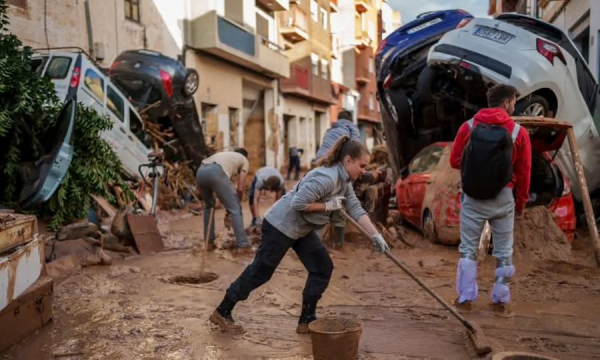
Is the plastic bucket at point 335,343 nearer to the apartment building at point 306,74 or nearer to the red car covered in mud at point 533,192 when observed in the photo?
the red car covered in mud at point 533,192

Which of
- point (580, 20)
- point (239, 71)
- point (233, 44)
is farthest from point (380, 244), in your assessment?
point (239, 71)

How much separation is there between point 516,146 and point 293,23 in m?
25.6

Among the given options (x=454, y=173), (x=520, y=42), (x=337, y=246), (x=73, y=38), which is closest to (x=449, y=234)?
(x=454, y=173)

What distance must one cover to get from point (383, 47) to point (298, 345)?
723 centimetres

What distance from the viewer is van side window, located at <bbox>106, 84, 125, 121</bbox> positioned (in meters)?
10.2

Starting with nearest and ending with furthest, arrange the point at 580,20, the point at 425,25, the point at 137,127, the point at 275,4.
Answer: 1. the point at 425,25
2. the point at 137,127
3. the point at 580,20
4. the point at 275,4

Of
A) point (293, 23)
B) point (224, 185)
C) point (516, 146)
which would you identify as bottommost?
point (224, 185)

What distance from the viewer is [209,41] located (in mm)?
18938

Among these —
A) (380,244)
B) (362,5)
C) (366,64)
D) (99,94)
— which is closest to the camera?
(380,244)

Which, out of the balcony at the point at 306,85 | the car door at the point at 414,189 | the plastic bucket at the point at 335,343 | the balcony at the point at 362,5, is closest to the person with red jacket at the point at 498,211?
the plastic bucket at the point at 335,343

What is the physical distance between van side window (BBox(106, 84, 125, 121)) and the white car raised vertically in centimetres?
529

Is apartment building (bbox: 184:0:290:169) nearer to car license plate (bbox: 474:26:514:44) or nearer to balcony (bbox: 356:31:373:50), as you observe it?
car license plate (bbox: 474:26:514:44)

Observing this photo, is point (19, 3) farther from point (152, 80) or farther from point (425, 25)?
point (425, 25)

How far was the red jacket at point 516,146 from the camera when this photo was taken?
463 centimetres
